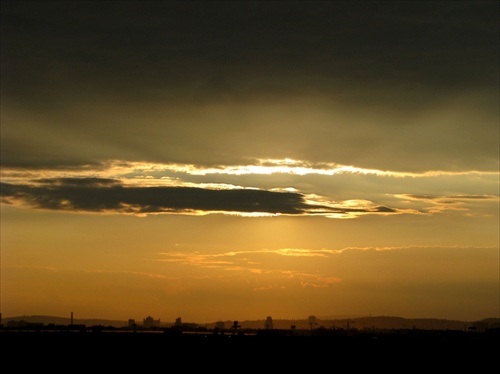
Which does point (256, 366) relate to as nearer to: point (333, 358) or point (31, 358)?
point (333, 358)

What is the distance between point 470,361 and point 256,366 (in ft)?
123

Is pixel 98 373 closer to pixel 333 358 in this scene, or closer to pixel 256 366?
pixel 256 366

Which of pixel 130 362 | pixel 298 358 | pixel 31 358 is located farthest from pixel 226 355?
pixel 31 358

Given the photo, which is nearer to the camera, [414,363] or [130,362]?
[130,362]

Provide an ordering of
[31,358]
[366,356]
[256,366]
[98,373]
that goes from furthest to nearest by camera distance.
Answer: [366,356] < [31,358] < [256,366] < [98,373]

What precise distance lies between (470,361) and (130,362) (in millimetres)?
52106

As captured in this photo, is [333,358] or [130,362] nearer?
[130,362]

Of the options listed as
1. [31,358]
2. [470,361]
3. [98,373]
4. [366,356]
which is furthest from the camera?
[366,356]

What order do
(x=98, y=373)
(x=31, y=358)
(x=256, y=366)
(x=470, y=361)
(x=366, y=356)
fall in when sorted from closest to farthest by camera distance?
(x=98, y=373), (x=256, y=366), (x=31, y=358), (x=470, y=361), (x=366, y=356)

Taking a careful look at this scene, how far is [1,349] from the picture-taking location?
124 m

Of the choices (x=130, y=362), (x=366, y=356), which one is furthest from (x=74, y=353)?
(x=366, y=356)

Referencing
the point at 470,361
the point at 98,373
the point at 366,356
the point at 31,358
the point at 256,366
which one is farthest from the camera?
the point at 366,356

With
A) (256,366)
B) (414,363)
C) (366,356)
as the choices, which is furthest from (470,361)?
(256,366)

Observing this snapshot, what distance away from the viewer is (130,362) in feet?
325
